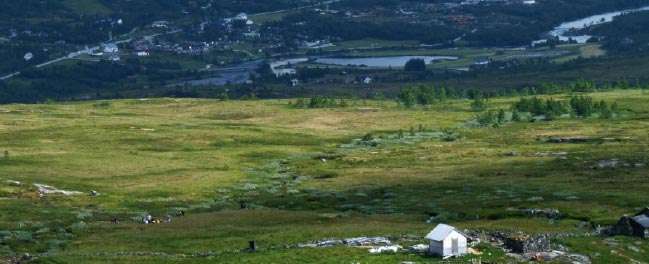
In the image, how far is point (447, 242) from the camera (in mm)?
96500

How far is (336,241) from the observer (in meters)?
108

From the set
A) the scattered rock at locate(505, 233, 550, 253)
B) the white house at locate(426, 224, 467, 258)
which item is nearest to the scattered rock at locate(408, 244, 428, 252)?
the white house at locate(426, 224, 467, 258)

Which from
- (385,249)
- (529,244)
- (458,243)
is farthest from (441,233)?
(529,244)

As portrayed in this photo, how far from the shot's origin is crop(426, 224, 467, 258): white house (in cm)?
Result: 9650

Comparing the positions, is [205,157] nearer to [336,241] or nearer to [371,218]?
[371,218]

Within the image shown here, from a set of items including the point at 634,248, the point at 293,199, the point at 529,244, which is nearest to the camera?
the point at 529,244

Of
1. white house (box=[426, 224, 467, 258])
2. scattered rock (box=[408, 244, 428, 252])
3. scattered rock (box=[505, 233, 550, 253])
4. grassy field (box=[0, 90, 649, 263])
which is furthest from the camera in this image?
grassy field (box=[0, 90, 649, 263])

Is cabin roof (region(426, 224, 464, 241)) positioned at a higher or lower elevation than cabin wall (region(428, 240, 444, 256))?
higher

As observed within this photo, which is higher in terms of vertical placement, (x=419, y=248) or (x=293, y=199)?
(x=419, y=248)

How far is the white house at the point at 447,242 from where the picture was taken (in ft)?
317

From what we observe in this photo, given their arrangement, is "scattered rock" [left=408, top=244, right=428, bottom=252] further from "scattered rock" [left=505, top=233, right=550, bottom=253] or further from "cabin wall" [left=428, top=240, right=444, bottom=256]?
"scattered rock" [left=505, top=233, right=550, bottom=253]

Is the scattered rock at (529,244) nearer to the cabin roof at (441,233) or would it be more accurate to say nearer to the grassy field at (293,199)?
the grassy field at (293,199)

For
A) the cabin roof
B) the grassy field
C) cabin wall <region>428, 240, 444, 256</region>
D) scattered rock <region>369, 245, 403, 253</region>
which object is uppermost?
the cabin roof

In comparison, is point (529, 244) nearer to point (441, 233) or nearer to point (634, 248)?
point (441, 233)
